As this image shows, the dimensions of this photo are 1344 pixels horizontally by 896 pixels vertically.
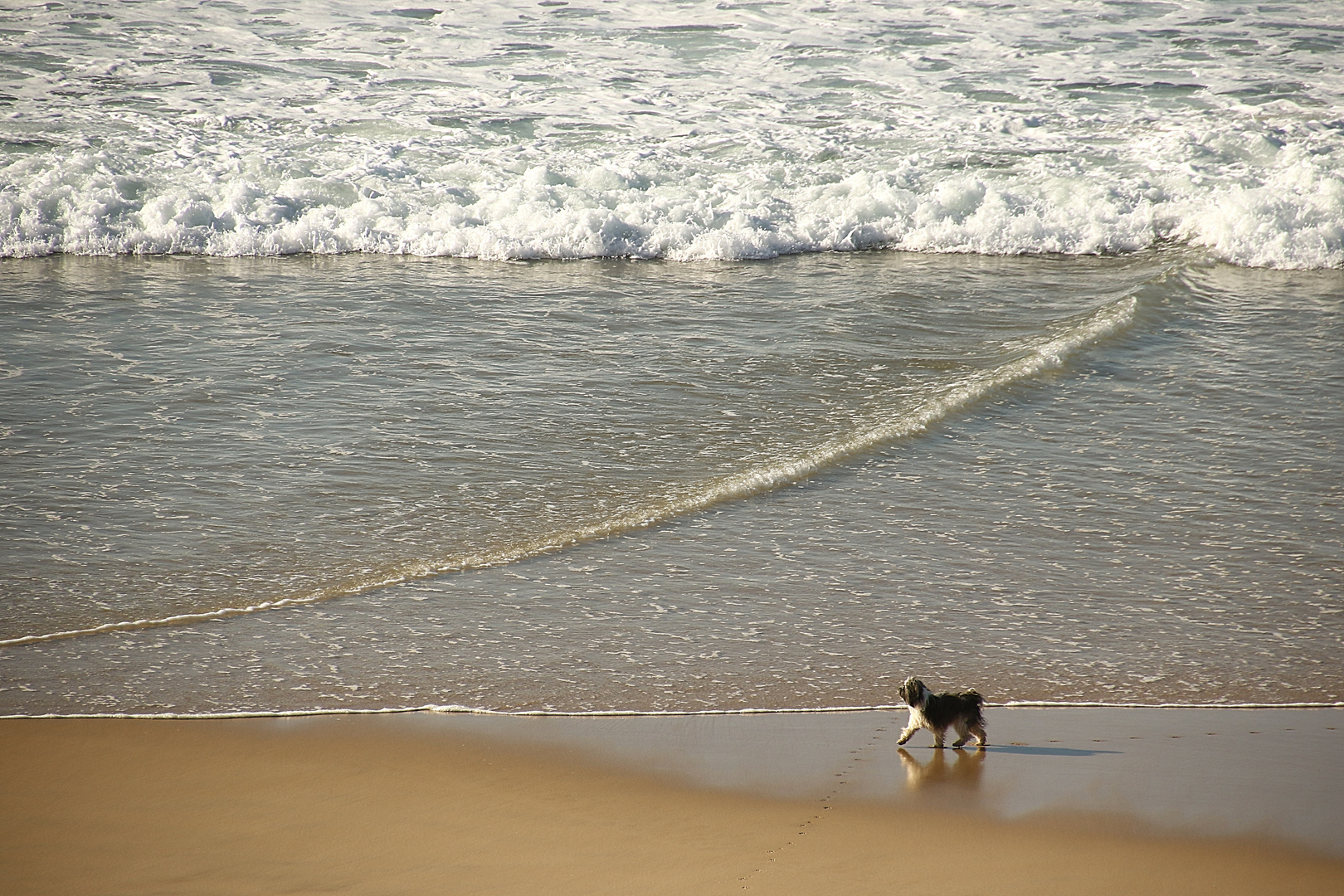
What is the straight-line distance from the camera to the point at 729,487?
647 cm

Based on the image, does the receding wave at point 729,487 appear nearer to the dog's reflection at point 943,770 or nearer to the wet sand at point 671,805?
the wet sand at point 671,805

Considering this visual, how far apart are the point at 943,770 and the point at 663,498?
8.57 feet

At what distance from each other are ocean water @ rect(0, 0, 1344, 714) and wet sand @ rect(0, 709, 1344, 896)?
243mm

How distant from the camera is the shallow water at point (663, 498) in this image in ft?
15.7

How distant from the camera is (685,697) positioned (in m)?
4.58

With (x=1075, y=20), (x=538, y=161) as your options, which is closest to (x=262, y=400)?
(x=538, y=161)

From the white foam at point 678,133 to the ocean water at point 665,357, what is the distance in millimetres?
76

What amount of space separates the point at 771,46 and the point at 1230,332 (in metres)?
10.4

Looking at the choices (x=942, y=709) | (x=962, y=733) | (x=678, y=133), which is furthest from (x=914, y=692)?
(x=678, y=133)

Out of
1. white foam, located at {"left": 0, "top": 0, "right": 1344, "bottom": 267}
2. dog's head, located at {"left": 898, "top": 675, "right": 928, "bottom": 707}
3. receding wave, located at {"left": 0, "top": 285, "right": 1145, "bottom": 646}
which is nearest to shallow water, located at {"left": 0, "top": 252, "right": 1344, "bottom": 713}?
receding wave, located at {"left": 0, "top": 285, "right": 1145, "bottom": 646}

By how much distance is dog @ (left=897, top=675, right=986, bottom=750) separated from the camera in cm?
413

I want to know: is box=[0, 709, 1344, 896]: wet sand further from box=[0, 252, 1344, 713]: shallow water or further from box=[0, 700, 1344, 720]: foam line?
box=[0, 252, 1344, 713]: shallow water

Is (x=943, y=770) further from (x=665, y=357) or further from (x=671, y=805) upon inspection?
(x=665, y=357)

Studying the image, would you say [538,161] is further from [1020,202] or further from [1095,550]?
[1095,550]
